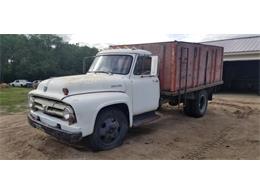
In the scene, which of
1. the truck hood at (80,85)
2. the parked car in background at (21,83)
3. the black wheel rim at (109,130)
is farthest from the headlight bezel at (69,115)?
the parked car in background at (21,83)

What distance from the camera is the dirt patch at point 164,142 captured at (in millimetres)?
4902

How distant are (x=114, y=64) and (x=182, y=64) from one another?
7.23ft

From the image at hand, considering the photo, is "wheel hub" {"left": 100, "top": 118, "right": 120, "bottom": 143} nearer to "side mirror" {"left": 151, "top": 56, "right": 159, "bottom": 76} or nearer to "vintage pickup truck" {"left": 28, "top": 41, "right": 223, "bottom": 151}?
"vintage pickup truck" {"left": 28, "top": 41, "right": 223, "bottom": 151}

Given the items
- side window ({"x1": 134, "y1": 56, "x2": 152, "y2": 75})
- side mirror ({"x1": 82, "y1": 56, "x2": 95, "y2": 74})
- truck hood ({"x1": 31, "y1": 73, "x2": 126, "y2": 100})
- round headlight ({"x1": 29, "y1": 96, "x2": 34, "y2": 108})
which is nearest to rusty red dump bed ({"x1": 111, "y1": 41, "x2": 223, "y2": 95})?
side window ({"x1": 134, "y1": 56, "x2": 152, "y2": 75})

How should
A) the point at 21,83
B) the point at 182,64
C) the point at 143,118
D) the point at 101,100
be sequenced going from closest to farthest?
the point at 101,100 < the point at 143,118 < the point at 182,64 < the point at 21,83

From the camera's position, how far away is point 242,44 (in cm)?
1789

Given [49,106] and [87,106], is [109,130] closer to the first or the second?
[87,106]

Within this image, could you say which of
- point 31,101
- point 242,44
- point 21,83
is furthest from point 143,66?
point 21,83

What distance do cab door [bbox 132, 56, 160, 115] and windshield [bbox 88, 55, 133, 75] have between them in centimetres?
21

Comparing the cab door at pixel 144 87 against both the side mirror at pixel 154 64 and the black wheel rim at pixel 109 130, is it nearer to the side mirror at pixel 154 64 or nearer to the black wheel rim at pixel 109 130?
the side mirror at pixel 154 64

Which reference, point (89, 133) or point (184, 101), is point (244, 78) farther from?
point (89, 133)

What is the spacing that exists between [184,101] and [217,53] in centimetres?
271

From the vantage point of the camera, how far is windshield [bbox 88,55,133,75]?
18.6 feet

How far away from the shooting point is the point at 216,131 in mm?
6941
